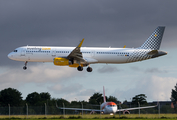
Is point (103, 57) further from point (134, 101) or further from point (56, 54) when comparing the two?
point (134, 101)

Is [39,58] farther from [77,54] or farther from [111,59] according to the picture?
[111,59]

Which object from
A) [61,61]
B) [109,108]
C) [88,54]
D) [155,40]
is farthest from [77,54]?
[155,40]

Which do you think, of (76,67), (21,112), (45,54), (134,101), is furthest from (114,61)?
(134,101)

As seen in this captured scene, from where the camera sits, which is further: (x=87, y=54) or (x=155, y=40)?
(x=155, y=40)

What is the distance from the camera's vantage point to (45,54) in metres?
67.5

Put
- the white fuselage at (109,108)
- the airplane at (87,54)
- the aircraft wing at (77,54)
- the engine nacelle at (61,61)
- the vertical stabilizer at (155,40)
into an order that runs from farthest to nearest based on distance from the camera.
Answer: the vertical stabilizer at (155,40) < the airplane at (87,54) < the engine nacelle at (61,61) < the aircraft wing at (77,54) < the white fuselage at (109,108)

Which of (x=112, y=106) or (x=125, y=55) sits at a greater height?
(x=125, y=55)

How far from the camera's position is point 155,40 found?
7181 centimetres

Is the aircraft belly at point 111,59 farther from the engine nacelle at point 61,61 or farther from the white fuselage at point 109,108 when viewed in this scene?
the white fuselage at point 109,108

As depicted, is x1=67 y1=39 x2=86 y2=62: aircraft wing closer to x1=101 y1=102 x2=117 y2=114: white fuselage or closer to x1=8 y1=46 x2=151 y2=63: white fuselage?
x1=8 y1=46 x2=151 y2=63: white fuselage

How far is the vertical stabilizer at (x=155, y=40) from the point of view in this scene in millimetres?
71188

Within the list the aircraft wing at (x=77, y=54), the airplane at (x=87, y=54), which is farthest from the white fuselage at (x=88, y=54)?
the aircraft wing at (x=77, y=54)

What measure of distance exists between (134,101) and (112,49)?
4412 centimetres

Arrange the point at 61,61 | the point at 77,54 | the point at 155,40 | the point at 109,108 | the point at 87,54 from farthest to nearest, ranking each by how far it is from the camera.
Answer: the point at 155,40 < the point at 87,54 < the point at 77,54 < the point at 61,61 < the point at 109,108
